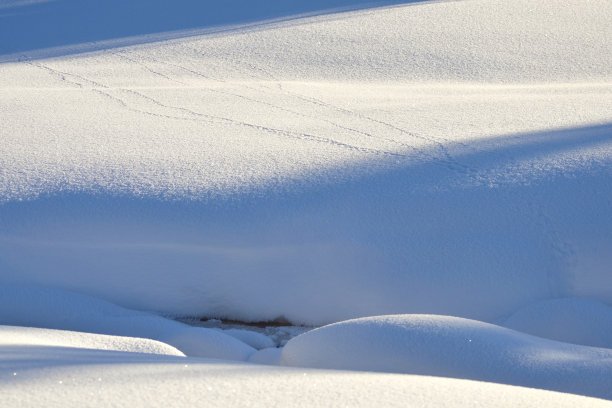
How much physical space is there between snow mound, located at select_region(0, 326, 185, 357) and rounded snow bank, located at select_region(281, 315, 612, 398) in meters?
0.31

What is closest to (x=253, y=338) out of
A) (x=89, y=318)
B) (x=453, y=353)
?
(x=89, y=318)

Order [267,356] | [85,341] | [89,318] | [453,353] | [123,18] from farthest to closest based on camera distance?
[123,18], [89,318], [267,356], [85,341], [453,353]

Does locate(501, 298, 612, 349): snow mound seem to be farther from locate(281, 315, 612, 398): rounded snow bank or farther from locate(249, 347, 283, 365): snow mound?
locate(249, 347, 283, 365): snow mound

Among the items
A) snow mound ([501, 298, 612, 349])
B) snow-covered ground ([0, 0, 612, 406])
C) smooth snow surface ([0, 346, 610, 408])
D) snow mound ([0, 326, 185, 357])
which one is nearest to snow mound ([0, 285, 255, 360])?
snow-covered ground ([0, 0, 612, 406])

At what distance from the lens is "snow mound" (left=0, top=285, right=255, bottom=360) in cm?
192

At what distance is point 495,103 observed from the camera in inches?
123

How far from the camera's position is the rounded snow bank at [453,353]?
57.4 inches

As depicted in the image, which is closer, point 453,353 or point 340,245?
point 453,353

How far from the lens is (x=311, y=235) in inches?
84.0

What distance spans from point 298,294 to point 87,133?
1.19m

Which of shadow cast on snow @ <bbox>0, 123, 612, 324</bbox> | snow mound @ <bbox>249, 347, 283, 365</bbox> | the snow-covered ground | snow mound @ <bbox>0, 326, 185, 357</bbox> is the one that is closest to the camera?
the snow-covered ground

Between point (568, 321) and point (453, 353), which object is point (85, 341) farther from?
point (568, 321)

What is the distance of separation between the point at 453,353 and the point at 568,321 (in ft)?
1.60

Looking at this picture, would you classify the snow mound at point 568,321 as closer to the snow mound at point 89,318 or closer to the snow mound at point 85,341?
the snow mound at point 89,318
